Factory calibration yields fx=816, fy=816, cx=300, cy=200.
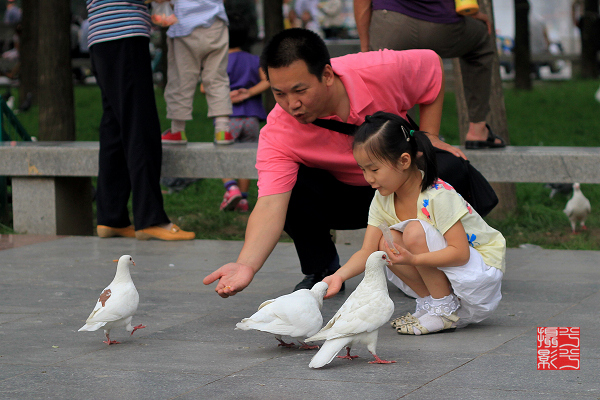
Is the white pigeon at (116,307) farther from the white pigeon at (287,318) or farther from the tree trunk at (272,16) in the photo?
the tree trunk at (272,16)

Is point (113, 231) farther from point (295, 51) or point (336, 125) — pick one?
point (295, 51)

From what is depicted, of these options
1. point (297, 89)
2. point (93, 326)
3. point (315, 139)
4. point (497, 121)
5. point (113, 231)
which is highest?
point (297, 89)

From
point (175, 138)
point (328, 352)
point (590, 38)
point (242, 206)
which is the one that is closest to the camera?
point (328, 352)

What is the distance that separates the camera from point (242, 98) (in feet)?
24.5

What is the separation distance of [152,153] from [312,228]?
1.88m

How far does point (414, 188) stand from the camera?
11.2 ft

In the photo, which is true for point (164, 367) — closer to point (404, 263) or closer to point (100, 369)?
point (100, 369)

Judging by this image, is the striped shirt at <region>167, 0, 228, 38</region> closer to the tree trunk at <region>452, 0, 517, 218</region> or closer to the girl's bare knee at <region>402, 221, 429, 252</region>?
the tree trunk at <region>452, 0, 517, 218</region>

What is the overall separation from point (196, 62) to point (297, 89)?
2.95 meters

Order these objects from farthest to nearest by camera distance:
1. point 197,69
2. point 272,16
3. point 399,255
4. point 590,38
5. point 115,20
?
1. point 590,38
2. point 272,16
3. point 197,69
4. point 115,20
5. point 399,255

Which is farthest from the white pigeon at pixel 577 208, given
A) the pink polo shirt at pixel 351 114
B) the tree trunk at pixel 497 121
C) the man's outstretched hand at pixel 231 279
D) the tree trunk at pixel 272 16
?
the tree trunk at pixel 272 16

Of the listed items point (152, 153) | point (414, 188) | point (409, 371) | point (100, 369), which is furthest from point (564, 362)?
point (152, 153)

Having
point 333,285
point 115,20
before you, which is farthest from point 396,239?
point 115,20

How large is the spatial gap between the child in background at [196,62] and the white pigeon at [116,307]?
3054 millimetres
